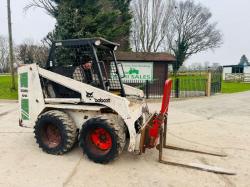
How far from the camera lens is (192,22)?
38.0 m

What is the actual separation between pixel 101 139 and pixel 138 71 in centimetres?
994

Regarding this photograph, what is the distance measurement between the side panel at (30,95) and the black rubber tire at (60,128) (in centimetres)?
32

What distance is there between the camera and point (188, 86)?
1488cm

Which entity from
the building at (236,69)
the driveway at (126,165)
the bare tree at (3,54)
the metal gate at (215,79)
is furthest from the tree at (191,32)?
the bare tree at (3,54)

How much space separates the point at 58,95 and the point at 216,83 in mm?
13166

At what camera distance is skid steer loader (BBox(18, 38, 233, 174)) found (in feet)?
13.1

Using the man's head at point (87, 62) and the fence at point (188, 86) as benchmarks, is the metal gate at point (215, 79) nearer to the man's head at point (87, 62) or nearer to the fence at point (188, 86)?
the fence at point (188, 86)

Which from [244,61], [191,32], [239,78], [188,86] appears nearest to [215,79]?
[188,86]

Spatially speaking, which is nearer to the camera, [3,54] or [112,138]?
[112,138]

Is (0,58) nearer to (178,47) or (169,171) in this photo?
(178,47)

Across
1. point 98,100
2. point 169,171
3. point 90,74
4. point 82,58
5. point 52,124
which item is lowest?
point 169,171

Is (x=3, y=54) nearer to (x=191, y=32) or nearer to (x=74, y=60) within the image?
(x=191, y=32)

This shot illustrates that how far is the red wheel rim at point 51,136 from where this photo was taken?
15.0 ft

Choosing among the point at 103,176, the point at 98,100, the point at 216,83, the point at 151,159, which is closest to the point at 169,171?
the point at 151,159
